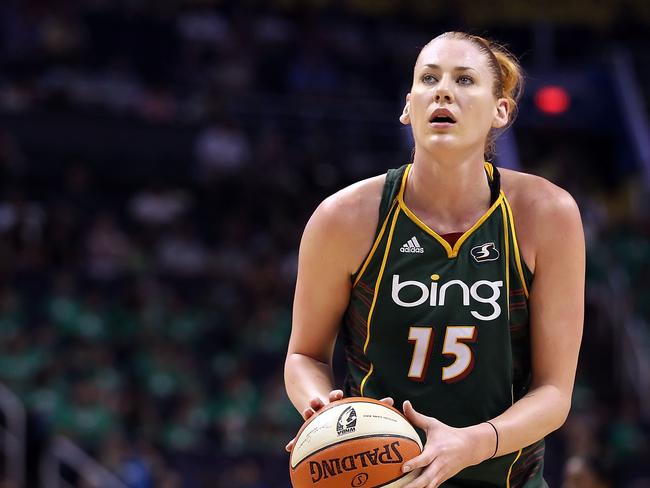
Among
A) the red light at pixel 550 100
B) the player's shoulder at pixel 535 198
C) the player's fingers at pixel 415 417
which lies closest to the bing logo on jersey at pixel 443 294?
the player's shoulder at pixel 535 198

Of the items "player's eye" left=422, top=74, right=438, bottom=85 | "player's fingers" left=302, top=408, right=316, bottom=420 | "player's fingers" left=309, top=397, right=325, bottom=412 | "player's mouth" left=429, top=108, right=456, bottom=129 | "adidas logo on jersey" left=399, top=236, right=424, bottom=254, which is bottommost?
"player's fingers" left=302, top=408, right=316, bottom=420

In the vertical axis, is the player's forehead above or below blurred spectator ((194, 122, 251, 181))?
below

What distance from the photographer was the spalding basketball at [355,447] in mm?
3182

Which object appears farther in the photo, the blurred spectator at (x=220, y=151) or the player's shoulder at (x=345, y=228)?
the blurred spectator at (x=220, y=151)

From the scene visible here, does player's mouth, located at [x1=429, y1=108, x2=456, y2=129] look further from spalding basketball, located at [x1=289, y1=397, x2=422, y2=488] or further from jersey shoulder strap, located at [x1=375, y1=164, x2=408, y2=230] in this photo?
spalding basketball, located at [x1=289, y1=397, x2=422, y2=488]

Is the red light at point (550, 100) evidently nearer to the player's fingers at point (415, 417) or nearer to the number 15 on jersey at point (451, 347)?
the number 15 on jersey at point (451, 347)

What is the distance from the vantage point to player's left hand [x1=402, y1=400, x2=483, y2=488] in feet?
10.3

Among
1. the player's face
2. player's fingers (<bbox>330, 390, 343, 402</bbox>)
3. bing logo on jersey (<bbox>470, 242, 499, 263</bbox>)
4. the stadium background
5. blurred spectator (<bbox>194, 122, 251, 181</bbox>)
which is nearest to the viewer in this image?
player's fingers (<bbox>330, 390, 343, 402</bbox>)

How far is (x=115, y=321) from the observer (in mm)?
11688

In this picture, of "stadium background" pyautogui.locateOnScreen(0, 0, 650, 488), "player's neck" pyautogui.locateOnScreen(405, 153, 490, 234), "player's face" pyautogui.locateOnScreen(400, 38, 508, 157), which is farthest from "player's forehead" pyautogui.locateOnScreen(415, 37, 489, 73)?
"stadium background" pyautogui.locateOnScreen(0, 0, 650, 488)

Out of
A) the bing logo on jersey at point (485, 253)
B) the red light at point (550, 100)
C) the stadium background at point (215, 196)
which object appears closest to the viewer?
the bing logo on jersey at point (485, 253)

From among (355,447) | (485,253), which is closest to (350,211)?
(485,253)

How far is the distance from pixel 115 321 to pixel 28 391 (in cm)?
140

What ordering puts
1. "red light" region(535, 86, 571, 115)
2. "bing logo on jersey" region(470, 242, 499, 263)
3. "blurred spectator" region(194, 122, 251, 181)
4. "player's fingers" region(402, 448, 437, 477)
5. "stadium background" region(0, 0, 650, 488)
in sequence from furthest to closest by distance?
"red light" region(535, 86, 571, 115)
"blurred spectator" region(194, 122, 251, 181)
"stadium background" region(0, 0, 650, 488)
"bing logo on jersey" region(470, 242, 499, 263)
"player's fingers" region(402, 448, 437, 477)
